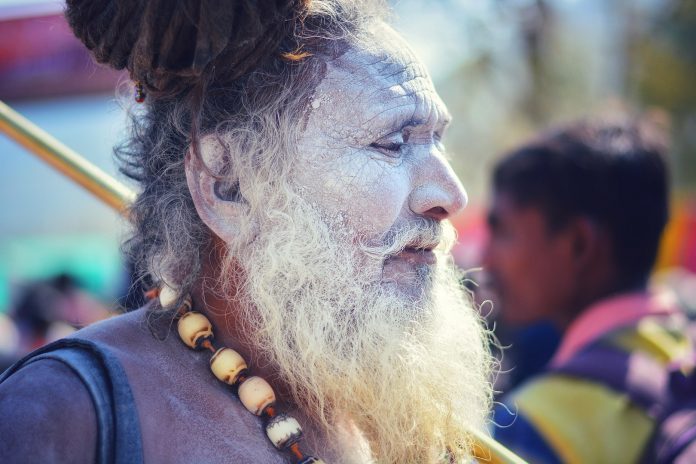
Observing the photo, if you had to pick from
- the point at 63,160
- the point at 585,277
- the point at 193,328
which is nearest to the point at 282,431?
the point at 193,328

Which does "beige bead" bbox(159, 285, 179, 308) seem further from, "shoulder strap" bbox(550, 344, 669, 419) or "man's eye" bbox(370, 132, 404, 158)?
"shoulder strap" bbox(550, 344, 669, 419)

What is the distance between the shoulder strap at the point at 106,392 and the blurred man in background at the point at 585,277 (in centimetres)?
183

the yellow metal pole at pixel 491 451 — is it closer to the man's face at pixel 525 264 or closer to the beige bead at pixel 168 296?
the beige bead at pixel 168 296

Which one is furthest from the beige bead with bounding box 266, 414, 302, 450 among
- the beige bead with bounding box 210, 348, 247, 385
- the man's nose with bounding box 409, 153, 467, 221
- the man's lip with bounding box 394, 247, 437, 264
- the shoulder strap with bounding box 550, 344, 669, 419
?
the shoulder strap with bounding box 550, 344, 669, 419

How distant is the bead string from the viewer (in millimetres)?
2020

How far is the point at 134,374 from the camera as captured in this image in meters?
1.87

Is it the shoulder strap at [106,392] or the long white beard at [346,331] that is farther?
the long white beard at [346,331]

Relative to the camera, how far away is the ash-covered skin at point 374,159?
2139mm

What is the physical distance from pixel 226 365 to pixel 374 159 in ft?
2.04

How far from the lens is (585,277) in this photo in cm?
391

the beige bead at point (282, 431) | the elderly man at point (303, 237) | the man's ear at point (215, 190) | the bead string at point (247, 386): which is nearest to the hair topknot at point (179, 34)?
the elderly man at point (303, 237)

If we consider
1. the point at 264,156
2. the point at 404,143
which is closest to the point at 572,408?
the point at 404,143

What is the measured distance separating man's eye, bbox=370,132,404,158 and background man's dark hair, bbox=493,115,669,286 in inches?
77.7

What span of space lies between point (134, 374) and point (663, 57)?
63.2 feet
